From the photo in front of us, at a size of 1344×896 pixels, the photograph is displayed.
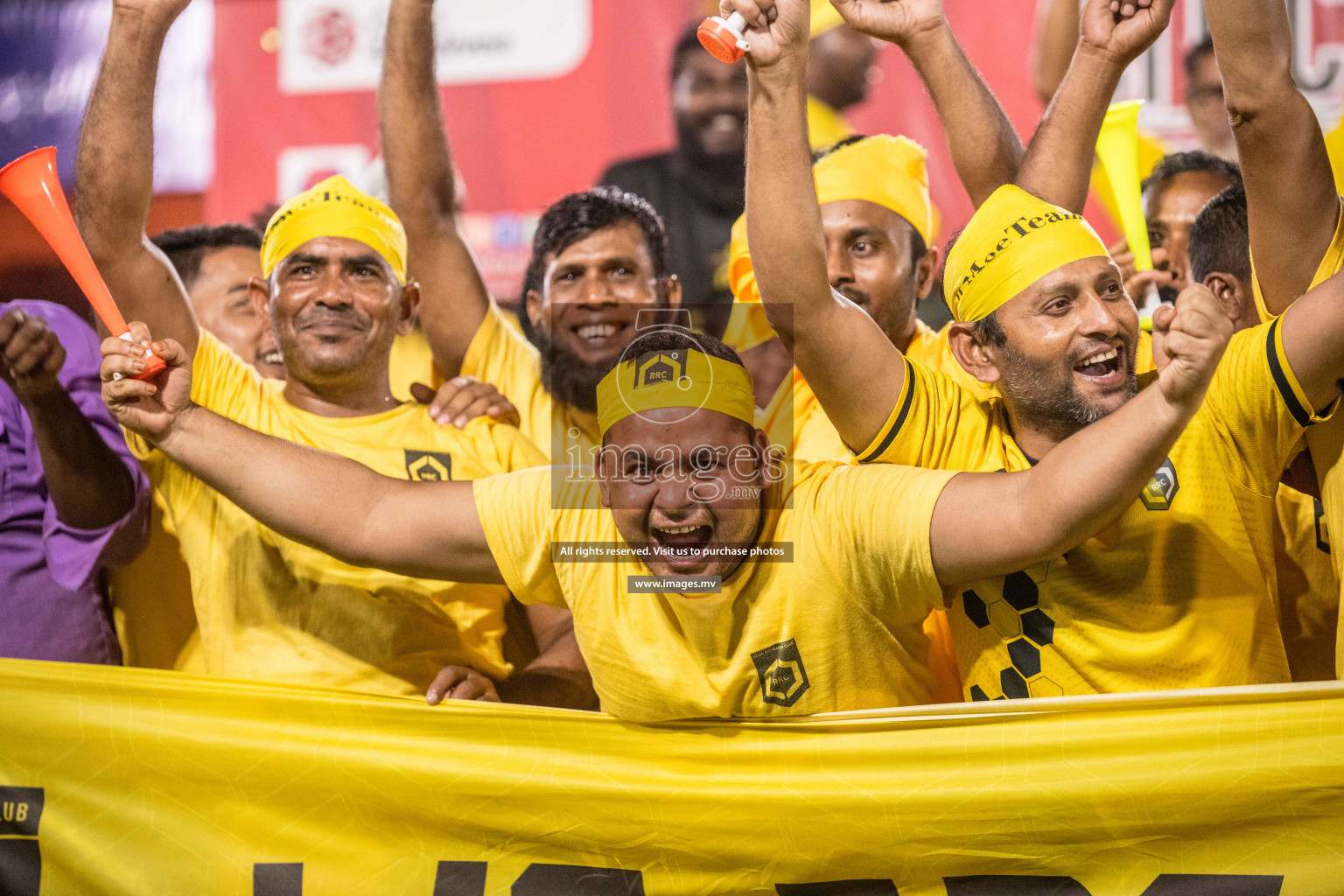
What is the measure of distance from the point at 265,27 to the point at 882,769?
6.19 m

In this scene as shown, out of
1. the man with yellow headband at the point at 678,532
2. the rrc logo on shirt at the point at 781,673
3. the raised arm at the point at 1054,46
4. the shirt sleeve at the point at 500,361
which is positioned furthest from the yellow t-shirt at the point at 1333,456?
the raised arm at the point at 1054,46

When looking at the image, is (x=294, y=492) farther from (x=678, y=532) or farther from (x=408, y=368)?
(x=408, y=368)

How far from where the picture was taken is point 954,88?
8.91 feet

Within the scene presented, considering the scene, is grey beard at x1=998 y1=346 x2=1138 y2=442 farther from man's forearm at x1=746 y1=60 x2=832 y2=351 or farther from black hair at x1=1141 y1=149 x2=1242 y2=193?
black hair at x1=1141 y1=149 x2=1242 y2=193

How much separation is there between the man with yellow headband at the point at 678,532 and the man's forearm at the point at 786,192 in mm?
198

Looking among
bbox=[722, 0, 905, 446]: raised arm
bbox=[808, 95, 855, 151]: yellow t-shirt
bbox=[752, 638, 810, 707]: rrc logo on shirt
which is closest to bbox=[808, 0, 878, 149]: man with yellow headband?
bbox=[808, 95, 855, 151]: yellow t-shirt

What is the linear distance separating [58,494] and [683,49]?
439 cm

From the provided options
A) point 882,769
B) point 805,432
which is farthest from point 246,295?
point 882,769

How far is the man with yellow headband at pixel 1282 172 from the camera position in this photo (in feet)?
7.27

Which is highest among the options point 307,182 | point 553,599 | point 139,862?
point 307,182

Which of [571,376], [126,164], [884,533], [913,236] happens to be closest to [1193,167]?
[913,236]

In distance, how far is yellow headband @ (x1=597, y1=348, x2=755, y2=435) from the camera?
2.11 m

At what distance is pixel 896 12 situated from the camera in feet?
8.67

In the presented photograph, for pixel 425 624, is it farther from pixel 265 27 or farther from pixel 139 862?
pixel 265 27
